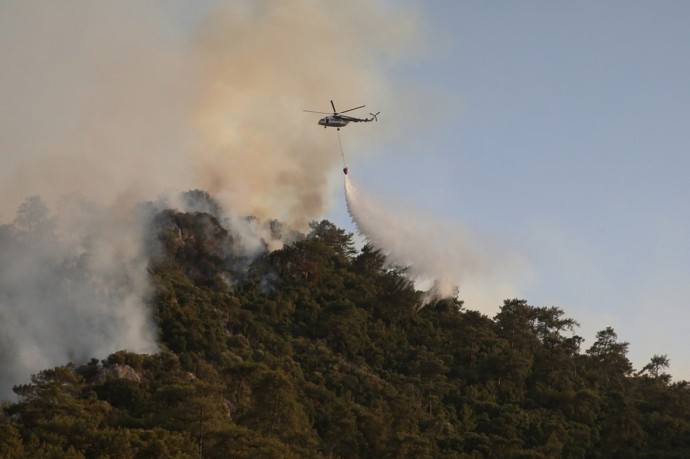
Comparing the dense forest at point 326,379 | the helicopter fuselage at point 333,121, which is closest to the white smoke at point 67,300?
the dense forest at point 326,379

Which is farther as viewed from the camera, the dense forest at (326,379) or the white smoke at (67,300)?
the white smoke at (67,300)

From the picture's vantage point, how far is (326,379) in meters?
110

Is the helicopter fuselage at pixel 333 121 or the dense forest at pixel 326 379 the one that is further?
the helicopter fuselage at pixel 333 121

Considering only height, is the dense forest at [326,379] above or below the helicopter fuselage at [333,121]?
below

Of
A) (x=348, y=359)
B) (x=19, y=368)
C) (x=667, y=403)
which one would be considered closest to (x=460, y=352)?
(x=348, y=359)

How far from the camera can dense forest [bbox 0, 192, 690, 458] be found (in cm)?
7044

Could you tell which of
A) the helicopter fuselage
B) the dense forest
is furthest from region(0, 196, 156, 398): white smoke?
the helicopter fuselage

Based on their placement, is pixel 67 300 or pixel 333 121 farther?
pixel 67 300

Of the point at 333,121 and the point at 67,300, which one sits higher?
the point at 333,121

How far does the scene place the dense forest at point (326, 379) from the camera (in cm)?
7044

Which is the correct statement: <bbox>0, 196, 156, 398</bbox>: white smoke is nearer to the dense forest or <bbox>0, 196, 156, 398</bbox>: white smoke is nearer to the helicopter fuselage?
the dense forest

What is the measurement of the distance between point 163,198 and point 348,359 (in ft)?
141

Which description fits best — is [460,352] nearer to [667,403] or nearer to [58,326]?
[667,403]

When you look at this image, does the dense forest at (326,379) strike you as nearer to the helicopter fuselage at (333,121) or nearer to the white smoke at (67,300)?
the white smoke at (67,300)
